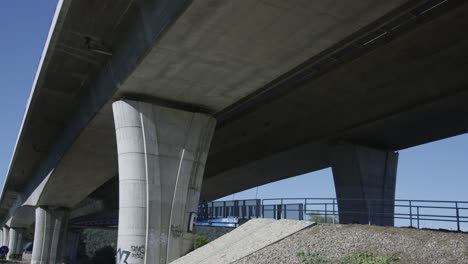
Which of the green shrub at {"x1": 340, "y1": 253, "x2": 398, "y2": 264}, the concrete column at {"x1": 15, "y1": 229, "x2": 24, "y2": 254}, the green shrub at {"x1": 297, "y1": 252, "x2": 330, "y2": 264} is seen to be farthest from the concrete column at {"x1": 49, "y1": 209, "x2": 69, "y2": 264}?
the green shrub at {"x1": 340, "y1": 253, "x2": 398, "y2": 264}

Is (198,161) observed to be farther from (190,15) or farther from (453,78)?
(453,78)

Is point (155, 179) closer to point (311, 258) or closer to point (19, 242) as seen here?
point (311, 258)

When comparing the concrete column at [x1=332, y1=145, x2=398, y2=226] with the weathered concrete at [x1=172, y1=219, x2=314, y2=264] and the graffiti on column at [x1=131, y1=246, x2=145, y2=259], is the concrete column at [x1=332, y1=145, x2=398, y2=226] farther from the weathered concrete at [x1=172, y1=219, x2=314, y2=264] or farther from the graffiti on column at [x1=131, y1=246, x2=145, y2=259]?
the graffiti on column at [x1=131, y1=246, x2=145, y2=259]

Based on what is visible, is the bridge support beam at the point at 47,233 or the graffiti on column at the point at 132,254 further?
the bridge support beam at the point at 47,233

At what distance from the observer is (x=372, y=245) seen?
14.9m

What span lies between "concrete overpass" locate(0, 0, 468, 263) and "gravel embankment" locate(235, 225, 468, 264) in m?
5.84

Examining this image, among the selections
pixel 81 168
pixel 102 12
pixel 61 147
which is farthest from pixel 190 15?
pixel 81 168

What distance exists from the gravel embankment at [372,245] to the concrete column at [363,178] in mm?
18266

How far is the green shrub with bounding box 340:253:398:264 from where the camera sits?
13.3m

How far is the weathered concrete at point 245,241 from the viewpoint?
659 inches

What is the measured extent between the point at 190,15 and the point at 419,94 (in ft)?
55.1

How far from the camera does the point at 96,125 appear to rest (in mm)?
26156

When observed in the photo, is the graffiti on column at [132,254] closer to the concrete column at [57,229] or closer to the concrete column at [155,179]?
the concrete column at [155,179]

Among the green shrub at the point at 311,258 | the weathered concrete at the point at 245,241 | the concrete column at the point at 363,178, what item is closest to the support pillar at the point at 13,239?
the concrete column at the point at 363,178
